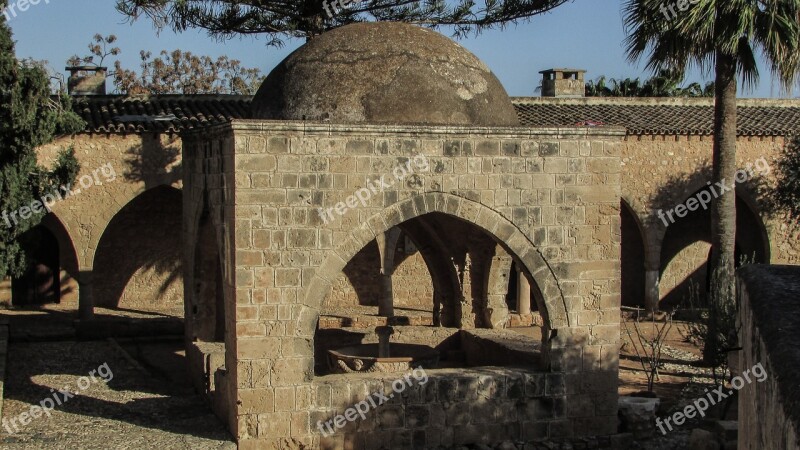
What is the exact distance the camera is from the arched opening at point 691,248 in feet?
66.5

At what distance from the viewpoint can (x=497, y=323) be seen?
530 inches

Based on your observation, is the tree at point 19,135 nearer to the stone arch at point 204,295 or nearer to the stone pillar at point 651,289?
the stone arch at point 204,295

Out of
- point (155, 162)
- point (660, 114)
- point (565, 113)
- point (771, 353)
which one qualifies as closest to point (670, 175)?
point (660, 114)

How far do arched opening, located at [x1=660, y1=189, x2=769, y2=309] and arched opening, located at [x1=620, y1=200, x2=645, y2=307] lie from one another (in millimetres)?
442

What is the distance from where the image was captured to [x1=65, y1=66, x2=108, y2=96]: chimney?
20.5 m

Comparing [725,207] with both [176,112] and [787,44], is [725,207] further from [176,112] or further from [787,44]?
[176,112]

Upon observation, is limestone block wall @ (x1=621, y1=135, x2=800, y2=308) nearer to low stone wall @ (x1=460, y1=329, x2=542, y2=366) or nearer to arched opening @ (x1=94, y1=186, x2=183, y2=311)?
low stone wall @ (x1=460, y1=329, x2=542, y2=366)

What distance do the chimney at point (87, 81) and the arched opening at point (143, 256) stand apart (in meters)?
3.48

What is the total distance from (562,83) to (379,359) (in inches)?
553

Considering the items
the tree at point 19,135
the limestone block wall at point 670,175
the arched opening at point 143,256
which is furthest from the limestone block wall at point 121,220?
the limestone block wall at point 670,175

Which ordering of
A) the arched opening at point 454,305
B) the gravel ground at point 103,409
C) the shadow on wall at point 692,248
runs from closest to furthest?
the gravel ground at point 103,409 < the arched opening at point 454,305 < the shadow on wall at point 692,248

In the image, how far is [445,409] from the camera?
357 inches

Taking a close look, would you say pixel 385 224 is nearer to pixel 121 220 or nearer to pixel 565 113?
pixel 121 220

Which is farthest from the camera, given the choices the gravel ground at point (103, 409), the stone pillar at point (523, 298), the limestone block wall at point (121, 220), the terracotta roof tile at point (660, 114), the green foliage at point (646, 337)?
the terracotta roof tile at point (660, 114)
